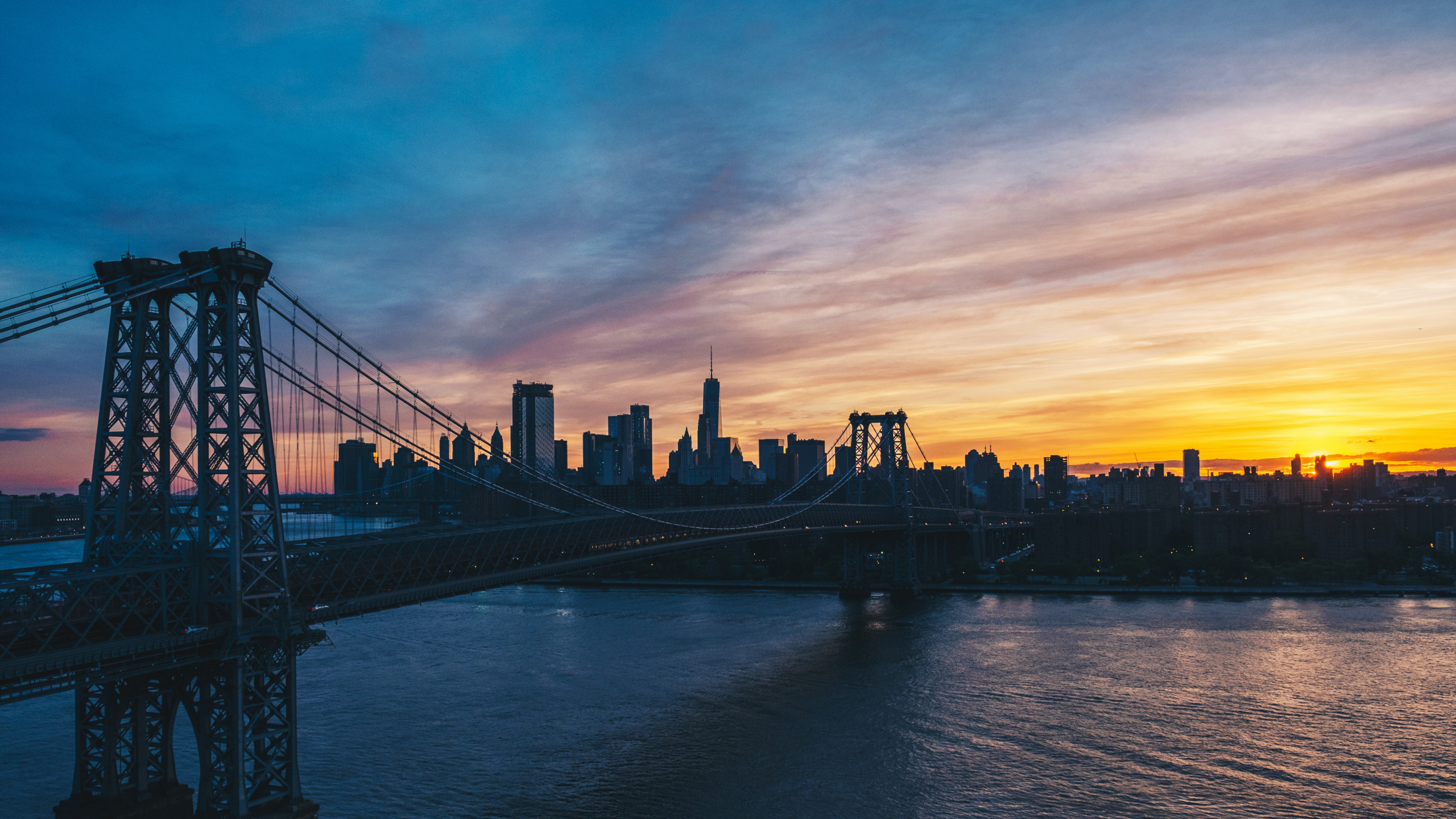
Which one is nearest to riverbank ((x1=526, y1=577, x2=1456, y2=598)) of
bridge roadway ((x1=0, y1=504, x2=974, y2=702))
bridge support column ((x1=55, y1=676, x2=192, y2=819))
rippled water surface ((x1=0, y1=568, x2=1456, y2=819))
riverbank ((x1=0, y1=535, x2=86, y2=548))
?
rippled water surface ((x1=0, y1=568, x2=1456, y2=819))

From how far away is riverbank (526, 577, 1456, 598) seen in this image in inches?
2456

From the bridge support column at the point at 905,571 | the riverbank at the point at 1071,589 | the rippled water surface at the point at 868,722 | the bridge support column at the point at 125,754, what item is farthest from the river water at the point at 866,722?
the bridge support column at the point at 905,571

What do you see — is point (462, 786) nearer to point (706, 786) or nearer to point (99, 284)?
point (706, 786)

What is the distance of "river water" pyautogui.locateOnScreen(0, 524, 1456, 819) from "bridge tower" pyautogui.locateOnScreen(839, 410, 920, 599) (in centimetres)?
1686

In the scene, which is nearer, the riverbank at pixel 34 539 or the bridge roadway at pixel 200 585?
the bridge roadway at pixel 200 585

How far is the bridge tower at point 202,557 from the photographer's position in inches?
703

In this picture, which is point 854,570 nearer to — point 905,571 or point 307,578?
point 905,571

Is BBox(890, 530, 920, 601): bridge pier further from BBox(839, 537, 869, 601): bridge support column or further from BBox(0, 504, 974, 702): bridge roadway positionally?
BBox(0, 504, 974, 702): bridge roadway

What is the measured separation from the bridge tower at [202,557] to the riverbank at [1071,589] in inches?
1767

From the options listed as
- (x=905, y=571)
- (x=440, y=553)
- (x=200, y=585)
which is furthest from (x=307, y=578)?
(x=905, y=571)

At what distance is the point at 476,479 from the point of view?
28531mm

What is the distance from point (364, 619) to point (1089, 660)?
131 ft

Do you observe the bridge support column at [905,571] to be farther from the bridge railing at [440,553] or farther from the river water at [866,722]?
the bridge railing at [440,553]

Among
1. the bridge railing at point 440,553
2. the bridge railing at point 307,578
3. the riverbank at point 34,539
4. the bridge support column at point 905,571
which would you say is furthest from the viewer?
the riverbank at point 34,539
